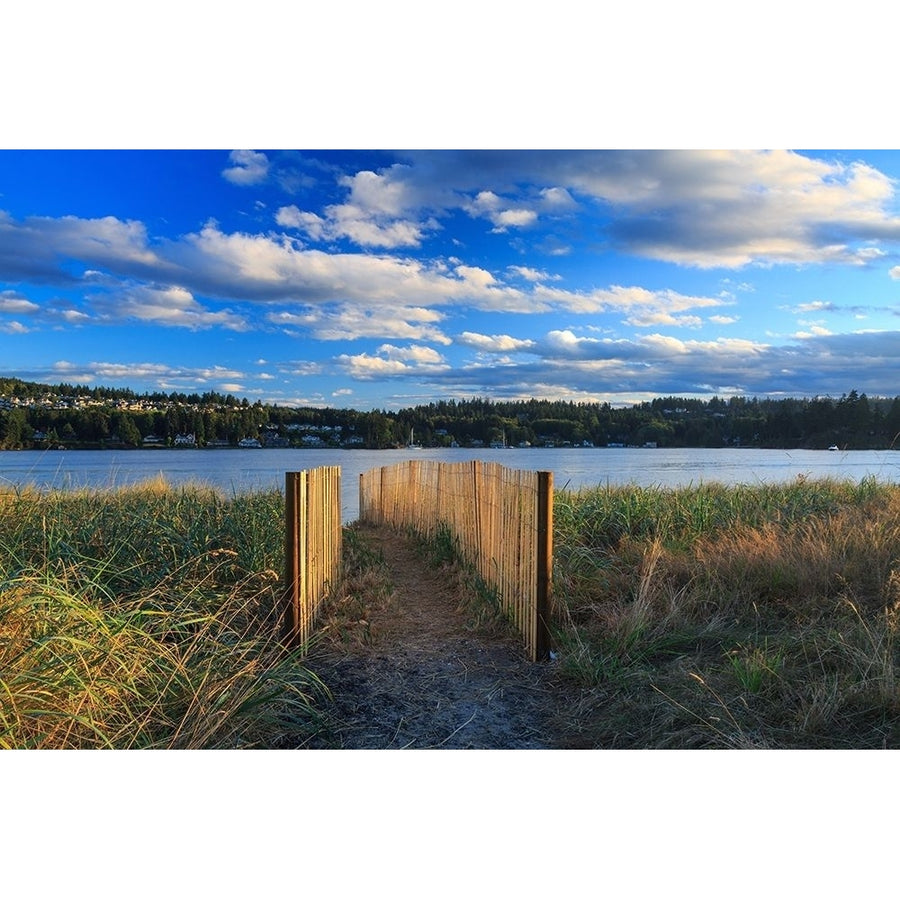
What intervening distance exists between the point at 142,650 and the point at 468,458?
20.1 feet

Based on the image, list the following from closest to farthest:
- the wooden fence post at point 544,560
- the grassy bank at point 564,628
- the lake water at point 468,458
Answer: the grassy bank at point 564,628
the wooden fence post at point 544,560
the lake water at point 468,458

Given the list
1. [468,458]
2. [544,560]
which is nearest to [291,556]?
[544,560]

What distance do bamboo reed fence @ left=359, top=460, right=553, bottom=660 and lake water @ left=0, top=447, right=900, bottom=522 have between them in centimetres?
51

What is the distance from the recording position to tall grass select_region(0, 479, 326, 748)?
345 cm

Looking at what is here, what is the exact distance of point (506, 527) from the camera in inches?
245

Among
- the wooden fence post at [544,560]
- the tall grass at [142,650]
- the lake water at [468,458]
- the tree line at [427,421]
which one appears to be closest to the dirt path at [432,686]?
the wooden fence post at [544,560]

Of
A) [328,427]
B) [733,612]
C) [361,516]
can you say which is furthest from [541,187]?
[361,516]

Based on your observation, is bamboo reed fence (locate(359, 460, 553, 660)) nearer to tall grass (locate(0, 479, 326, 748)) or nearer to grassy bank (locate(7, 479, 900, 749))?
grassy bank (locate(7, 479, 900, 749))

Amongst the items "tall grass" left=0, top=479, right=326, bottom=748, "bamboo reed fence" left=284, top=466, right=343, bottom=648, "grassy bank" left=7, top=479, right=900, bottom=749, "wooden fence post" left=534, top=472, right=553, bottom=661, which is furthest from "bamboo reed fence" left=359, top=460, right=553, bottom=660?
"tall grass" left=0, top=479, right=326, bottom=748

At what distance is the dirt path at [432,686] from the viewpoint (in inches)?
157

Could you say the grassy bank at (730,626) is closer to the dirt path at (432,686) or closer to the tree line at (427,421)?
the dirt path at (432,686)

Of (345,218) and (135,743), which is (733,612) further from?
(345,218)

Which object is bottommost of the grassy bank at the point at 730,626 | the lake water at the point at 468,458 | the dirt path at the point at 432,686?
the dirt path at the point at 432,686

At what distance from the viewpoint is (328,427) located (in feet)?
57.7
